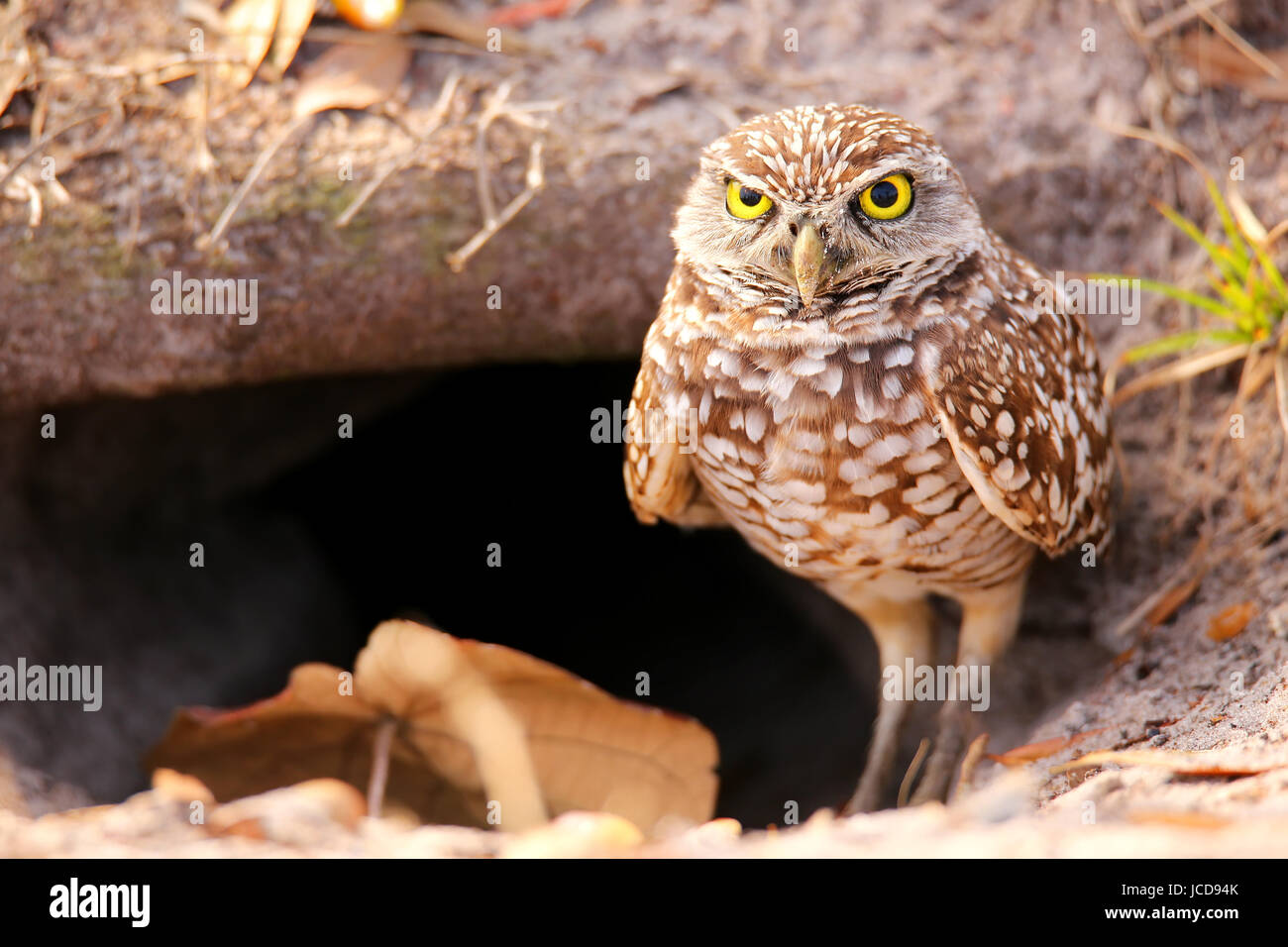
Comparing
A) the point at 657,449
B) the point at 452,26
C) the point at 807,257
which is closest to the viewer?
the point at 807,257

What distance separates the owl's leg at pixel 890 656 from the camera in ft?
10.5

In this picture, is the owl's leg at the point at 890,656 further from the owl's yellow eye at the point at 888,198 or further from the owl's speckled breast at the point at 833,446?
the owl's yellow eye at the point at 888,198

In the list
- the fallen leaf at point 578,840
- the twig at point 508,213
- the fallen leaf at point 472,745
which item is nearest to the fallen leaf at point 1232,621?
the fallen leaf at point 472,745

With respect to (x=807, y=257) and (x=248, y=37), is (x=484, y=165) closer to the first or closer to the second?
(x=248, y=37)

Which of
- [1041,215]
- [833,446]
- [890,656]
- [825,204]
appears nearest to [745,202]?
[825,204]

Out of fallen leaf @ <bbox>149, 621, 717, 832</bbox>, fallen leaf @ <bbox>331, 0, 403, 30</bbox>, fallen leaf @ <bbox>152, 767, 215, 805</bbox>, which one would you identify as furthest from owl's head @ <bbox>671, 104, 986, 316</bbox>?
fallen leaf @ <bbox>152, 767, 215, 805</bbox>

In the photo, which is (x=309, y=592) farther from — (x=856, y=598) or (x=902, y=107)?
(x=902, y=107)

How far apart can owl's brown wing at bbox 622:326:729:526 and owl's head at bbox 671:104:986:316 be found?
1.23 feet

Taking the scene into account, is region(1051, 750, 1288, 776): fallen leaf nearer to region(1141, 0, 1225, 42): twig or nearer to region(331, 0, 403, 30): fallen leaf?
region(1141, 0, 1225, 42): twig

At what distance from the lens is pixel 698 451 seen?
261cm

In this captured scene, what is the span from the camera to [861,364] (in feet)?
7.82

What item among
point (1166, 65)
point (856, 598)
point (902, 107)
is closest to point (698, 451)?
point (856, 598)

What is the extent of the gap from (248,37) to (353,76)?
0.37 metres

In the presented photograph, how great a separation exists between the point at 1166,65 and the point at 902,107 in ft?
3.27
